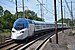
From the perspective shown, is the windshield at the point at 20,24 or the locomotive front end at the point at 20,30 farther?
the windshield at the point at 20,24

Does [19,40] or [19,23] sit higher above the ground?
[19,23]

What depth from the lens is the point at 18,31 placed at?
23.2 metres

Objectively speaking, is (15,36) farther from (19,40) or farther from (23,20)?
(23,20)

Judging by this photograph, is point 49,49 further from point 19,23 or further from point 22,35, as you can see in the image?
point 19,23

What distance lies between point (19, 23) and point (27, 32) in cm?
135

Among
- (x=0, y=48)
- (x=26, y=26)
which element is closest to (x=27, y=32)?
(x=26, y=26)

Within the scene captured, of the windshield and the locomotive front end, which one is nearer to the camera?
the locomotive front end

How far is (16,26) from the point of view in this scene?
23.9 meters

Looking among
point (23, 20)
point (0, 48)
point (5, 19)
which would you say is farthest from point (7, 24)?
point (0, 48)

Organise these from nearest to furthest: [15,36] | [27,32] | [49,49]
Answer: [49,49] → [15,36] → [27,32]

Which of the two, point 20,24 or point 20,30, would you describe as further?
point 20,24

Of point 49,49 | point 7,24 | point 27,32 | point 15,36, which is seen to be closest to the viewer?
point 49,49

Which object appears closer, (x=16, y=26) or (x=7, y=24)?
(x=16, y=26)

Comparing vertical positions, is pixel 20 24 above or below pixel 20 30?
above
